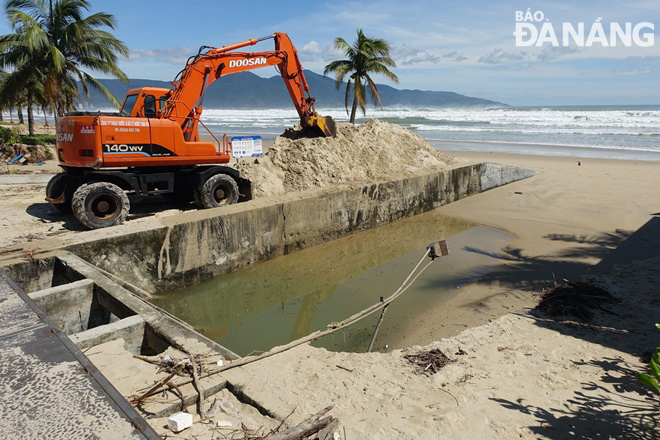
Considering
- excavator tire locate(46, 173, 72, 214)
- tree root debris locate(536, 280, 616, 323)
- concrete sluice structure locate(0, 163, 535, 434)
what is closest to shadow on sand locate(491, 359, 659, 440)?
tree root debris locate(536, 280, 616, 323)

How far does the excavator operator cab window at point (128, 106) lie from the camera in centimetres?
844

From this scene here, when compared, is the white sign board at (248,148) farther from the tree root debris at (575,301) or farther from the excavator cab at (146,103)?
the tree root debris at (575,301)

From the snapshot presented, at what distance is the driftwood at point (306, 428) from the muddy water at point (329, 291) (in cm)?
242

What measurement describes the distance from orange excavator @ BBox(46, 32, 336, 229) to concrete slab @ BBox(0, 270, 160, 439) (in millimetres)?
4170

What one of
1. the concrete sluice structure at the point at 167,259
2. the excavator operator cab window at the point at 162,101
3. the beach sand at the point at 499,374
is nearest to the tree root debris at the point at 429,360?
the beach sand at the point at 499,374

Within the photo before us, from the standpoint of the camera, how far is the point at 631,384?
12.6 feet

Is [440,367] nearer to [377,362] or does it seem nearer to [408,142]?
[377,362]

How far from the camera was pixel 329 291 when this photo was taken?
7410 millimetres

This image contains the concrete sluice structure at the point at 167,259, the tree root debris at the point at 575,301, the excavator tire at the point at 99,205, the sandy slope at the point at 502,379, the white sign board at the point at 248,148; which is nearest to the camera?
the sandy slope at the point at 502,379

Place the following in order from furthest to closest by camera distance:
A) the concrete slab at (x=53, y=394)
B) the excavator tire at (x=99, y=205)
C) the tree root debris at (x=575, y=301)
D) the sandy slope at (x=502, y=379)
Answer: the excavator tire at (x=99, y=205), the tree root debris at (x=575, y=301), the sandy slope at (x=502, y=379), the concrete slab at (x=53, y=394)

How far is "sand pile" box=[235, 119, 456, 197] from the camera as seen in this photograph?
10.3m

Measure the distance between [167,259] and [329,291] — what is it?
2750mm

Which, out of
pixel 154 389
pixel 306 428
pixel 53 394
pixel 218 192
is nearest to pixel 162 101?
pixel 218 192

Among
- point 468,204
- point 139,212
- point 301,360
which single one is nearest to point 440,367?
point 301,360
